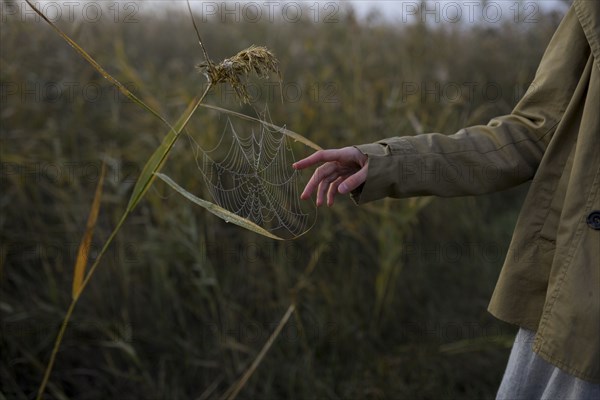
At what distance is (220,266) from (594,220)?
6.21ft

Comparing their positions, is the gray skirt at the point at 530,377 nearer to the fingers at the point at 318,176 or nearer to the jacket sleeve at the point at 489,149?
the jacket sleeve at the point at 489,149

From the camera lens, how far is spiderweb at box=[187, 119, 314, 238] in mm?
1566

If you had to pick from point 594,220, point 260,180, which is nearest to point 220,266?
point 260,180

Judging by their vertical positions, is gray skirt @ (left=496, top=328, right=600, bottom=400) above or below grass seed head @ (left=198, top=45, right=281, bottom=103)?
below

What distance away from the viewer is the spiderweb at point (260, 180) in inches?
61.7

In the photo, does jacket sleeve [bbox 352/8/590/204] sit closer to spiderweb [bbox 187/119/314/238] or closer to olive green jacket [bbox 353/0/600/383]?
olive green jacket [bbox 353/0/600/383]

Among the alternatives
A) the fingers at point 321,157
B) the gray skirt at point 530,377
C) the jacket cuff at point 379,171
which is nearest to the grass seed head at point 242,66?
the fingers at point 321,157

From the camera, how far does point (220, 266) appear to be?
279 centimetres

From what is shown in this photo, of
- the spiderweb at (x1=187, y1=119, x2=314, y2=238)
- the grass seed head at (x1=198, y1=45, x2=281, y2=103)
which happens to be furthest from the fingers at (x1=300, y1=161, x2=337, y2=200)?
the grass seed head at (x1=198, y1=45, x2=281, y2=103)

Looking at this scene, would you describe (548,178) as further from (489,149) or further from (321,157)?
(321,157)

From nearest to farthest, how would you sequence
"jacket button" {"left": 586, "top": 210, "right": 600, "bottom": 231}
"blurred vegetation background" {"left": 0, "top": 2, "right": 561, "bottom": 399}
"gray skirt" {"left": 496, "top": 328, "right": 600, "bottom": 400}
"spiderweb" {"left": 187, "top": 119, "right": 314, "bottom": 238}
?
"jacket button" {"left": 586, "top": 210, "right": 600, "bottom": 231} < "gray skirt" {"left": 496, "top": 328, "right": 600, "bottom": 400} < "spiderweb" {"left": 187, "top": 119, "right": 314, "bottom": 238} < "blurred vegetation background" {"left": 0, "top": 2, "right": 561, "bottom": 399}

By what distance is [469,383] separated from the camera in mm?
2430

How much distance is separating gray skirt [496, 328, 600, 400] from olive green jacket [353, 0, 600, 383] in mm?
68

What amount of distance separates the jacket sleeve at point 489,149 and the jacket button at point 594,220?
23cm
